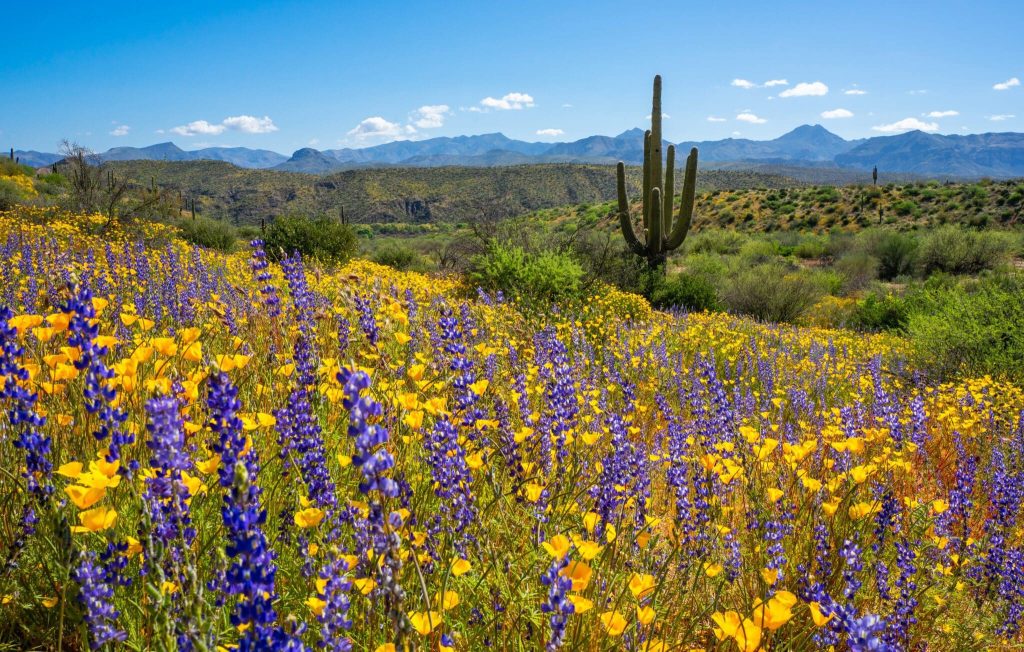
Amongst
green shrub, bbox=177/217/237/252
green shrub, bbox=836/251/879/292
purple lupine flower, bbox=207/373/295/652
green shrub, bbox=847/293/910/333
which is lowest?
green shrub, bbox=847/293/910/333

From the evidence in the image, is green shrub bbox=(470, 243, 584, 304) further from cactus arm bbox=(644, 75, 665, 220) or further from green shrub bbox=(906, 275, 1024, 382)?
cactus arm bbox=(644, 75, 665, 220)

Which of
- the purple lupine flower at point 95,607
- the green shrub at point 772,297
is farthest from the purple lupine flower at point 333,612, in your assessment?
the green shrub at point 772,297

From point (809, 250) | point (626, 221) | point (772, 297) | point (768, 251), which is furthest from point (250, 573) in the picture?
point (809, 250)

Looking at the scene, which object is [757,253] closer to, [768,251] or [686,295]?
[768,251]

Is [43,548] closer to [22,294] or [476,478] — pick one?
[476,478]

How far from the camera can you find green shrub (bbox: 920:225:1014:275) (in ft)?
67.1

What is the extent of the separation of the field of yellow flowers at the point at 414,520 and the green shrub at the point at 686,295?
29.4 feet

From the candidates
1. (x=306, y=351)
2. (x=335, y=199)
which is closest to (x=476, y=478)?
(x=306, y=351)

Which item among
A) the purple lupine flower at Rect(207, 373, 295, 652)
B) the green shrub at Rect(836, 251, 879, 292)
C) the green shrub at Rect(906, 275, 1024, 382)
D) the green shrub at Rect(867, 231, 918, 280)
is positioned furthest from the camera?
the green shrub at Rect(867, 231, 918, 280)

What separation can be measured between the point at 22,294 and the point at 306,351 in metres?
3.59

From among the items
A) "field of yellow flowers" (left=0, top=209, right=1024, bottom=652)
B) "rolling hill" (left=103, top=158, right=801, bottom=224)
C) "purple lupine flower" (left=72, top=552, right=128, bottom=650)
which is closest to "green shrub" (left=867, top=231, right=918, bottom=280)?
"field of yellow flowers" (left=0, top=209, right=1024, bottom=652)

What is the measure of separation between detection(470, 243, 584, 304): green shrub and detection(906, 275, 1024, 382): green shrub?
183 inches

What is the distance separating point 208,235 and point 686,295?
12997mm

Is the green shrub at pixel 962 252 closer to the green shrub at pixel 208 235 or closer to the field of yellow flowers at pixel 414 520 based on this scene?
the field of yellow flowers at pixel 414 520
